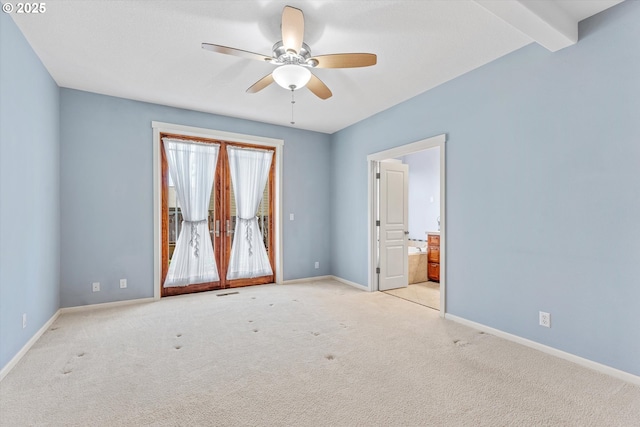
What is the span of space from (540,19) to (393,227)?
337cm

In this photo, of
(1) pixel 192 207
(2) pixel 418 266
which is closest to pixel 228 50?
(1) pixel 192 207

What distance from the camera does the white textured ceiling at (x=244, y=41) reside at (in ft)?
7.68

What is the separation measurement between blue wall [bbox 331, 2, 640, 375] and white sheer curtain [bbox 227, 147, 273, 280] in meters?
2.90

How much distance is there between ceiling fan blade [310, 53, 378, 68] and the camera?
94.6 inches

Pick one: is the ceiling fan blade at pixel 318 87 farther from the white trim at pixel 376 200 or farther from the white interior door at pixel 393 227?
the white interior door at pixel 393 227

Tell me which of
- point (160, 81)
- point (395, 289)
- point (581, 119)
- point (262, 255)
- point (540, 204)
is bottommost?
point (395, 289)

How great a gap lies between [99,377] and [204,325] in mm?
1153

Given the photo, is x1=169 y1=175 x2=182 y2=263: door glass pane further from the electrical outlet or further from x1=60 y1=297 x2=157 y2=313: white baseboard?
the electrical outlet

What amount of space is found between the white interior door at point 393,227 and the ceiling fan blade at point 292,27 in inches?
116

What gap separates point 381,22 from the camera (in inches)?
98.4

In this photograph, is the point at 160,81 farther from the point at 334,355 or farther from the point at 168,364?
the point at 334,355

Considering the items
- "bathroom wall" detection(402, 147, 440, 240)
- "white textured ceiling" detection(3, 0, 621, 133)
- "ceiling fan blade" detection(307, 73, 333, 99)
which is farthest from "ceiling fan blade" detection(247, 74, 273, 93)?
"bathroom wall" detection(402, 147, 440, 240)

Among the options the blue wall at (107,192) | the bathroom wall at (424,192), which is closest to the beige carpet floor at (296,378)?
the blue wall at (107,192)

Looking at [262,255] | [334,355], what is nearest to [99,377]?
[334,355]
